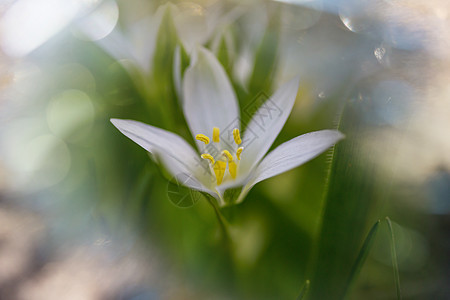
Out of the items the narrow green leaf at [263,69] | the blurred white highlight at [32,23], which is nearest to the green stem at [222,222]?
the narrow green leaf at [263,69]

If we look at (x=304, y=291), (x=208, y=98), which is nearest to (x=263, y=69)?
(x=208, y=98)

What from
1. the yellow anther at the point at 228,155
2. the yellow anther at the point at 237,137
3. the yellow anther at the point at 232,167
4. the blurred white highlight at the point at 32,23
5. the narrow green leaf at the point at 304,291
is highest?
the blurred white highlight at the point at 32,23

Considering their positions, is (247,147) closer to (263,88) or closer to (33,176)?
(263,88)

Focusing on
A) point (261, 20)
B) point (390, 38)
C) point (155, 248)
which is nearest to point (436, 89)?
point (390, 38)

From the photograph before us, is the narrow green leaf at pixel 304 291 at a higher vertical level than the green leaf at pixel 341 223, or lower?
lower

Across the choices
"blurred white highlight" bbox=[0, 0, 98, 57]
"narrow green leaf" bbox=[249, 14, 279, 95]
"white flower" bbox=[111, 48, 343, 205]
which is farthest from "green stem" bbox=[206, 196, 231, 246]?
"blurred white highlight" bbox=[0, 0, 98, 57]

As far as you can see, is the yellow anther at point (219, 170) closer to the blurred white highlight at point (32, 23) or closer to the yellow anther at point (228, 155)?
the yellow anther at point (228, 155)

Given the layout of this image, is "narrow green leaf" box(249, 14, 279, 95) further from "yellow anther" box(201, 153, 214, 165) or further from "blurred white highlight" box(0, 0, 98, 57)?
"blurred white highlight" box(0, 0, 98, 57)
